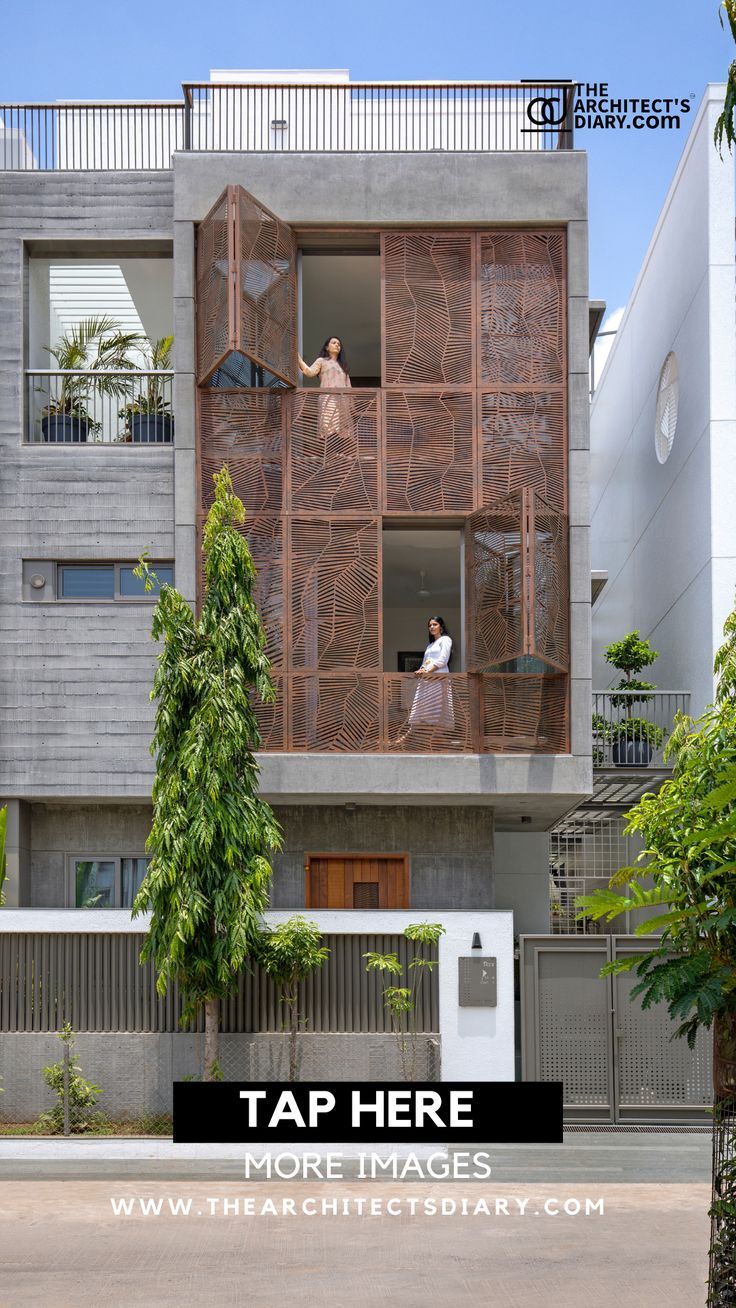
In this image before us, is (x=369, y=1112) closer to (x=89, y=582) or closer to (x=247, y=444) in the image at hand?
(x=89, y=582)

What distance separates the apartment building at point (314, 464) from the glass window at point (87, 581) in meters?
0.03

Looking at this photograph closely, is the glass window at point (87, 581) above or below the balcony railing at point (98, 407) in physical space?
below

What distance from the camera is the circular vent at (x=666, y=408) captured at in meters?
28.1

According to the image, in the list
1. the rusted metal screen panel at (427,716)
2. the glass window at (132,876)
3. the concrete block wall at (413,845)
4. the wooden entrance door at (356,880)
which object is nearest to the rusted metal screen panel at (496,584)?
the rusted metal screen panel at (427,716)

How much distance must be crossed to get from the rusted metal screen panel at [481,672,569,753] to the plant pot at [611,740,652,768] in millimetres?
4260

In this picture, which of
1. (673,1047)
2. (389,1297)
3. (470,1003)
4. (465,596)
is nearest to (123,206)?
(465,596)

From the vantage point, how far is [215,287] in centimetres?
2155

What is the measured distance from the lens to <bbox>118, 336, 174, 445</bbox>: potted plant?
2277cm

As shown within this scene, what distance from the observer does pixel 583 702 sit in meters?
21.8

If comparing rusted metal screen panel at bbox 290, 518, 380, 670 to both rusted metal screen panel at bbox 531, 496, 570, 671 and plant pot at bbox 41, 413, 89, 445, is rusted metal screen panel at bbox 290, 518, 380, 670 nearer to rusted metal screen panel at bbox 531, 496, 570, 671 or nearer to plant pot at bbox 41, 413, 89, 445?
rusted metal screen panel at bbox 531, 496, 570, 671

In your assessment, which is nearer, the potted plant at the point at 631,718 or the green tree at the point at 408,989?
the green tree at the point at 408,989

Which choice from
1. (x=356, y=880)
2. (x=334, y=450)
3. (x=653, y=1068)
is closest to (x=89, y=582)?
(x=334, y=450)

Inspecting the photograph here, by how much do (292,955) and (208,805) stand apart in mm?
2180

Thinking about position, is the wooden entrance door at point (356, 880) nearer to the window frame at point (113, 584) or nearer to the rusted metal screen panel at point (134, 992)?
the rusted metal screen panel at point (134, 992)
